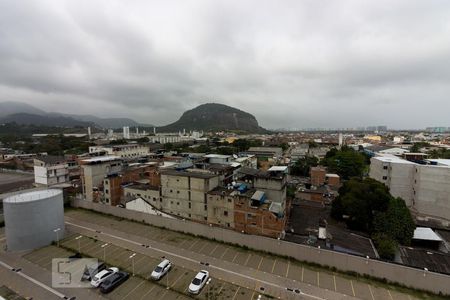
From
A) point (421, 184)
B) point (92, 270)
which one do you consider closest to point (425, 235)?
point (421, 184)

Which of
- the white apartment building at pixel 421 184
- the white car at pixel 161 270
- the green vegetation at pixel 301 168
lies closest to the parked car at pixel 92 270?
the white car at pixel 161 270

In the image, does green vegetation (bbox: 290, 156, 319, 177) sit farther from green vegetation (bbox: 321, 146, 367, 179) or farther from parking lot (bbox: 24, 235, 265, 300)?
parking lot (bbox: 24, 235, 265, 300)

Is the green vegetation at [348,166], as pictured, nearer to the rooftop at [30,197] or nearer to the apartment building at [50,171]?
the rooftop at [30,197]

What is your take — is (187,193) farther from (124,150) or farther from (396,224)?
(124,150)

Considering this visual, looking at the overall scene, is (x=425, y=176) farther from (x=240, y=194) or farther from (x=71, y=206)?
(x=71, y=206)

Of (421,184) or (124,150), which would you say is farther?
(124,150)

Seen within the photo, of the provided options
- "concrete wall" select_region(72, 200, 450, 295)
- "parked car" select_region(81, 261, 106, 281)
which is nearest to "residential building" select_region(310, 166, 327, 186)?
"concrete wall" select_region(72, 200, 450, 295)

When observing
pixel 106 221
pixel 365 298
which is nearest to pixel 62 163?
pixel 106 221
